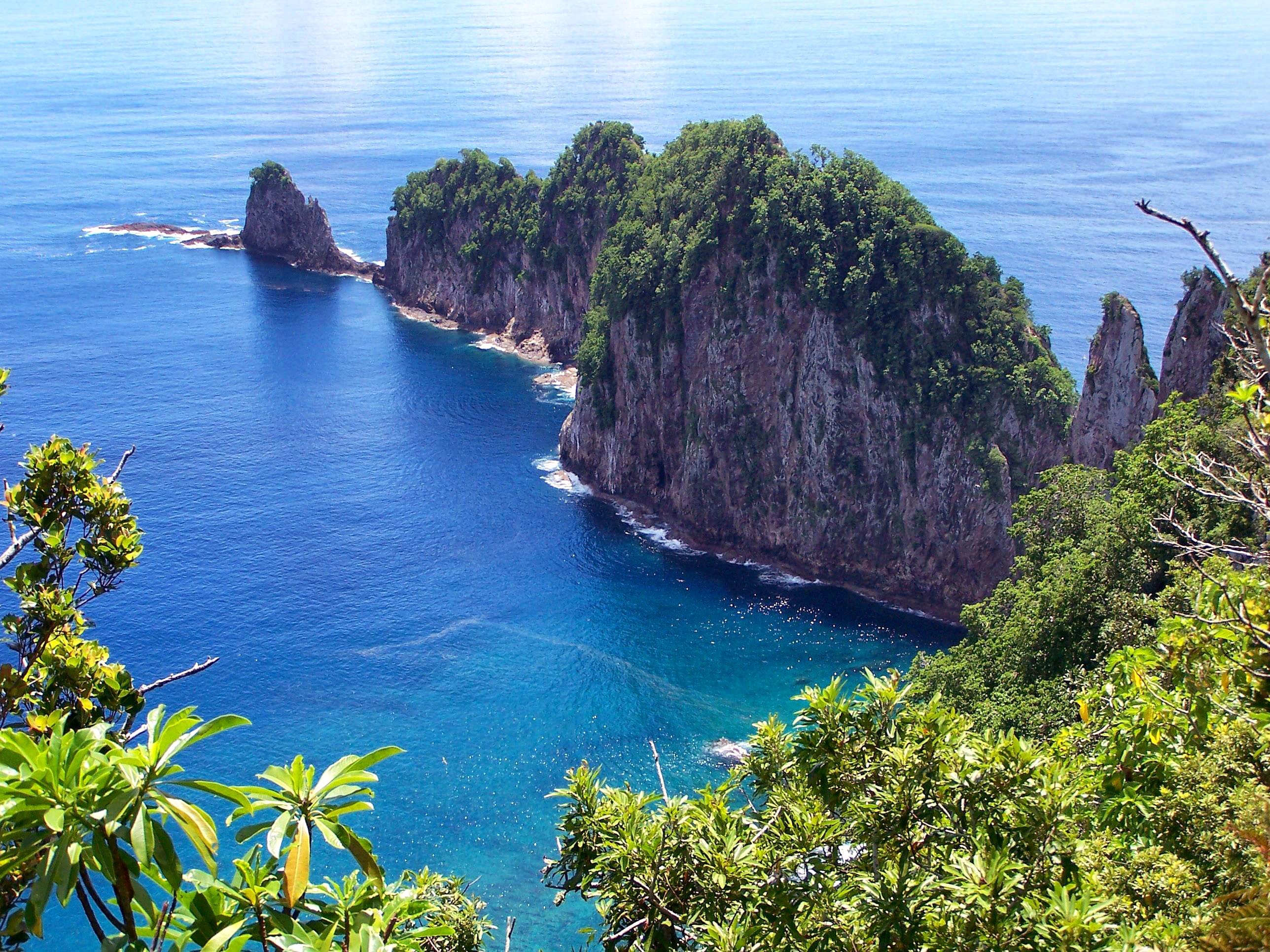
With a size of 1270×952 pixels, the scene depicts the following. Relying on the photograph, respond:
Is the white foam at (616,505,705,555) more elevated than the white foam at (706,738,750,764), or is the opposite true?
the white foam at (616,505,705,555)

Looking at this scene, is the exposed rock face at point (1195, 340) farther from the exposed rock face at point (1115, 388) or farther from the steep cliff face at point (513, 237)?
the steep cliff face at point (513, 237)

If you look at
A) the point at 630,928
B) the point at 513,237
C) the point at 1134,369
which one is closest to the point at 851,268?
the point at 1134,369

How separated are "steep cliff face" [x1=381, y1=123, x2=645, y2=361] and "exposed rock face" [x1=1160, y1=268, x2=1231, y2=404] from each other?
223ft

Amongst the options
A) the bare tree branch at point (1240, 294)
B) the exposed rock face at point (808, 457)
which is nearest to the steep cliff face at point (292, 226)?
the exposed rock face at point (808, 457)

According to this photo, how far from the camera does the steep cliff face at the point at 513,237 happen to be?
123 metres

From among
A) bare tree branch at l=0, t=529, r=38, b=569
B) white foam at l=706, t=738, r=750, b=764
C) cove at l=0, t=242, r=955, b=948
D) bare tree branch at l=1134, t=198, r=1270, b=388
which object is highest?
bare tree branch at l=1134, t=198, r=1270, b=388

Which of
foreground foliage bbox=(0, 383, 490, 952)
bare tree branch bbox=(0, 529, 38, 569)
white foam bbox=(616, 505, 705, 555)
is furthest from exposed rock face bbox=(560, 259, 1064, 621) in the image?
bare tree branch bbox=(0, 529, 38, 569)

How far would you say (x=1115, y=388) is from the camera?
64.8 metres

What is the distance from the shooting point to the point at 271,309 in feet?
465

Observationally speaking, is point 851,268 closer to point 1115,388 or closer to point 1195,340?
point 1115,388

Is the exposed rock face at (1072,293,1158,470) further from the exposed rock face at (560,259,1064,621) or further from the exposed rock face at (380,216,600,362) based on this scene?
the exposed rock face at (380,216,600,362)

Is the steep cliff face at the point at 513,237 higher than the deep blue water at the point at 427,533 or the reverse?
higher

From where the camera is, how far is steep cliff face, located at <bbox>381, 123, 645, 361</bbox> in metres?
123

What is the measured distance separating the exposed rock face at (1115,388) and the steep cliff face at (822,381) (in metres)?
6.91
